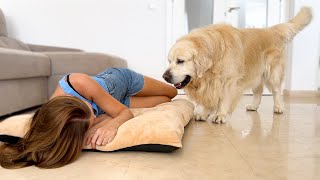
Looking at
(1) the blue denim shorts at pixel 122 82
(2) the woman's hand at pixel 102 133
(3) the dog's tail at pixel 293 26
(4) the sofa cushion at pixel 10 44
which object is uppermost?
(3) the dog's tail at pixel 293 26

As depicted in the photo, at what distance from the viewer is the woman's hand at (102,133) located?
1.35 meters

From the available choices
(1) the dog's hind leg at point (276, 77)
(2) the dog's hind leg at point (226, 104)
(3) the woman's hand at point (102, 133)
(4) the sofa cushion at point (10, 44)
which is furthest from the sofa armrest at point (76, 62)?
(3) the woman's hand at point (102, 133)

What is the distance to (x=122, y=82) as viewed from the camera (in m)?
2.03

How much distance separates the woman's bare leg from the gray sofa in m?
0.94

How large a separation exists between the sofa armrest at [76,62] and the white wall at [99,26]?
4.47ft

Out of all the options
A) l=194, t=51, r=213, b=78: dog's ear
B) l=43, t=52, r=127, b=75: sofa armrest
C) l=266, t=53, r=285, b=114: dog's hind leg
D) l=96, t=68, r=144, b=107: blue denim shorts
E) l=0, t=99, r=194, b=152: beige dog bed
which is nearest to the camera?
l=0, t=99, r=194, b=152: beige dog bed

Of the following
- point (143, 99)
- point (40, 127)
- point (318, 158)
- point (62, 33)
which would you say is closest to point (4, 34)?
point (62, 33)

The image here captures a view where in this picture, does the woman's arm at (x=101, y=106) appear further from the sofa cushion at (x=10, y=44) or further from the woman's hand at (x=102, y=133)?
the sofa cushion at (x=10, y=44)

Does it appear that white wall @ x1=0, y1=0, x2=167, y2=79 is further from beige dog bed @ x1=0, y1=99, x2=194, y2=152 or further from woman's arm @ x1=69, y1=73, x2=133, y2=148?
beige dog bed @ x1=0, y1=99, x2=194, y2=152

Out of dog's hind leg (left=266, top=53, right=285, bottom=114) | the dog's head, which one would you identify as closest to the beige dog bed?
the dog's head

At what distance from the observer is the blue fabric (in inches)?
64.5

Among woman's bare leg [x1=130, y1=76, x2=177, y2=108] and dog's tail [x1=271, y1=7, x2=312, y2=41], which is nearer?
woman's bare leg [x1=130, y1=76, x2=177, y2=108]

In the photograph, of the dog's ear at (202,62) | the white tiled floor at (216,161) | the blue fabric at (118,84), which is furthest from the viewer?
the dog's ear at (202,62)

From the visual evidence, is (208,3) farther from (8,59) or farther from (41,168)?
(41,168)
